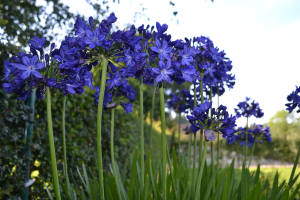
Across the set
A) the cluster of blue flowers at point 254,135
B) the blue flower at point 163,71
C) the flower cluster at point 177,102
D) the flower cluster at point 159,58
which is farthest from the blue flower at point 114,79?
the cluster of blue flowers at point 254,135

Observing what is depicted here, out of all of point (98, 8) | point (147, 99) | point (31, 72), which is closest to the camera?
point (31, 72)

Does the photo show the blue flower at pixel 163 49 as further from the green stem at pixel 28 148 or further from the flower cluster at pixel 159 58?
the green stem at pixel 28 148

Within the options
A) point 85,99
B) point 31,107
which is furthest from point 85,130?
point 31,107

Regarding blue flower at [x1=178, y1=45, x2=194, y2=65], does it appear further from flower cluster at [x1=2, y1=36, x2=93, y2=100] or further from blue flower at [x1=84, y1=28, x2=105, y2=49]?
flower cluster at [x1=2, y1=36, x2=93, y2=100]

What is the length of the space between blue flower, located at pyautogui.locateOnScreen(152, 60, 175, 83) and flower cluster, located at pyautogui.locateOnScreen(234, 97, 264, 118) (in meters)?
2.53

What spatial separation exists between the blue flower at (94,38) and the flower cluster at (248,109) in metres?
2.87

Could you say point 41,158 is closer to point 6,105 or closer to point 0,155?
point 0,155

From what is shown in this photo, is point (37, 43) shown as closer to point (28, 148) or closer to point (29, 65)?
point (29, 65)

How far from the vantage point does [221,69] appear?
2.58 m

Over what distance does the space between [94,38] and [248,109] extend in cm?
302

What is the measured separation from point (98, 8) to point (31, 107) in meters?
3.78

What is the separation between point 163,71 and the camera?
5.09 ft

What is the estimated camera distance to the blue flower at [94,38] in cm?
144

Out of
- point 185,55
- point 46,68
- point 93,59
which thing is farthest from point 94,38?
point 185,55
